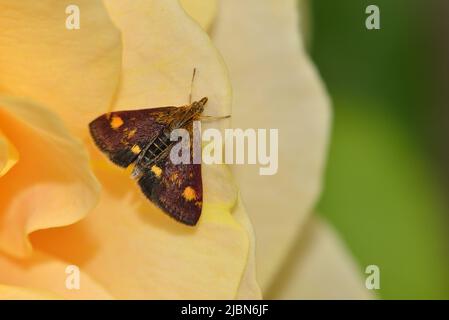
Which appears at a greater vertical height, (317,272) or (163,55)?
(163,55)

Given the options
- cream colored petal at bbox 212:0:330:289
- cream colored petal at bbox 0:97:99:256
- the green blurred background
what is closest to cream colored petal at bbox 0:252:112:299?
cream colored petal at bbox 0:97:99:256

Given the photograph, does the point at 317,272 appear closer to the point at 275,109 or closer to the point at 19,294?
the point at 275,109

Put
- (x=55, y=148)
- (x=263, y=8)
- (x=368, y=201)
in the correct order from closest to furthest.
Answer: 1. (x=55, y=148)
2. (x=263, y=8)
3. (x=368, y=201)

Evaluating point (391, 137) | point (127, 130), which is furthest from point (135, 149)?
point (391, 137)

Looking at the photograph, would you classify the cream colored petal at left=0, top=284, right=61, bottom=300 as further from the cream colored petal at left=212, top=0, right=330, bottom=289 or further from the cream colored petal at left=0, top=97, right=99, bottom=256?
the cream colored petal at left=212, top=0, right=330, bottom=289

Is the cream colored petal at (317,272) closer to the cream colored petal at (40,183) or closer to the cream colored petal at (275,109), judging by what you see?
the cream colored petal at (275,109)

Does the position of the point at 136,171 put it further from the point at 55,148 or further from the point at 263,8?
the point at 263,8

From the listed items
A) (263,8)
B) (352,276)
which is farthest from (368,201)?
(263,8)
